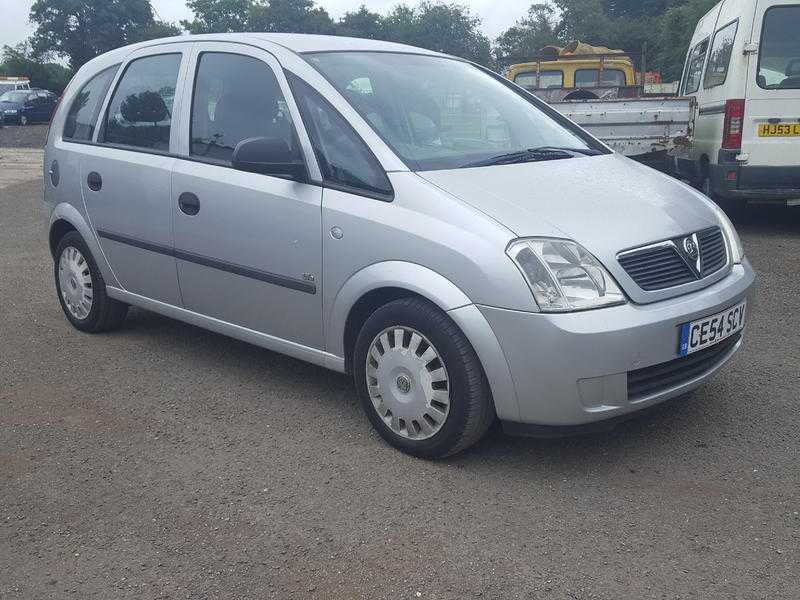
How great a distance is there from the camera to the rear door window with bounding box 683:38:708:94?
36.3 ft

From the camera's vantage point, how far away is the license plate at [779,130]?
8367mm

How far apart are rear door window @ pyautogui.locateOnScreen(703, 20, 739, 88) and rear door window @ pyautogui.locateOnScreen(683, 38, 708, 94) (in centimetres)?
59

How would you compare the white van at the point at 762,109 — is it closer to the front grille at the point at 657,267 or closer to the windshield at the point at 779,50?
the windshield at the point at 779,50

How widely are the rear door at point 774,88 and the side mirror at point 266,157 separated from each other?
603cm

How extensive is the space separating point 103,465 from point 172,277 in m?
1.27

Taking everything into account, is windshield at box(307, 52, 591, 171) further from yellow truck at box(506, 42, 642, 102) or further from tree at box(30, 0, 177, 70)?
tree at box(30, 0, 177, 70)

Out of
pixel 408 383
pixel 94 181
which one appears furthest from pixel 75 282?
pixel 408 383

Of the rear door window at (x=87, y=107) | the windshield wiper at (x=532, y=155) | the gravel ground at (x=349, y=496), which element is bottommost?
the gravel ground at (x=349, y=496)

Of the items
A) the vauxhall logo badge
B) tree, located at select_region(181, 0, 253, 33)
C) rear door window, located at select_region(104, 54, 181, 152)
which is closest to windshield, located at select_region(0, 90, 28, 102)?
rear door window, located at select_region(104, 54, 181, 152)

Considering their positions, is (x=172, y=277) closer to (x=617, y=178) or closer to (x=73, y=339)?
(x=73, y=339)

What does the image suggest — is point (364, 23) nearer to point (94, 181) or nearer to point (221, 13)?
point (221, 13)

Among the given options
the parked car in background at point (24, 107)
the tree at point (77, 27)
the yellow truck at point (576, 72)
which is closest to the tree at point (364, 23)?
the tree at point (77, 27)

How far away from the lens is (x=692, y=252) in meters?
3.62

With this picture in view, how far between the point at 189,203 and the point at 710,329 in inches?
99.5
